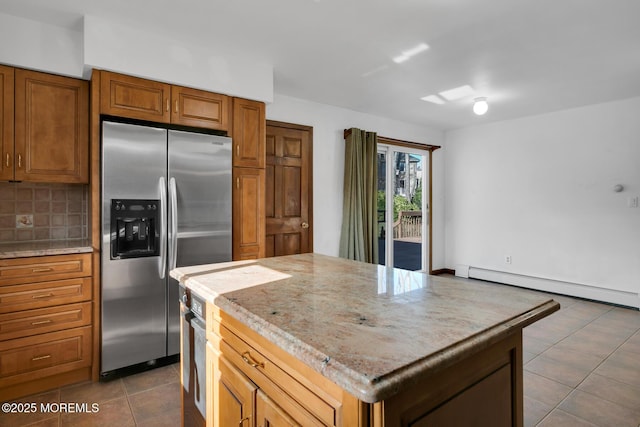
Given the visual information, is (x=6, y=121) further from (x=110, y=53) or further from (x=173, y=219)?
(x=173, y=219)

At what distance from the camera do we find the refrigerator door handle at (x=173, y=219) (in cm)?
273

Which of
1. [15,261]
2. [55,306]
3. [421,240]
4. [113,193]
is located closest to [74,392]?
[55,306]

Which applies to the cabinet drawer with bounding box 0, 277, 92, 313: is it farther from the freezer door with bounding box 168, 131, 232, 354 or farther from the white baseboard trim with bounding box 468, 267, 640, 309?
the white baseboard trim with bounding box 468, 267, 640, 309

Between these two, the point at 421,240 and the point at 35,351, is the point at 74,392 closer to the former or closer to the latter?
the point at 35,351

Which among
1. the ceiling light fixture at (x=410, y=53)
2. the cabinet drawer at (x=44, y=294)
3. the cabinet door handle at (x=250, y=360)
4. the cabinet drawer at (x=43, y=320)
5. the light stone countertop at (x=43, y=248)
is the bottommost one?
the cabinet drawer at (x=43, y=320)

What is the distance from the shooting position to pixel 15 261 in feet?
7.50

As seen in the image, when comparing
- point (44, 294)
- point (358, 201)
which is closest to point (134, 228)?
point (44, 294)

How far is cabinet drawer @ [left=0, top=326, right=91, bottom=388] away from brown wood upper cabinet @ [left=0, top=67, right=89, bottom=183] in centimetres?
111

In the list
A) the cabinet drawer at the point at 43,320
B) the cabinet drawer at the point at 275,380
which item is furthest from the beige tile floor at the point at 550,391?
the cabinet drawer at the point at 275,380

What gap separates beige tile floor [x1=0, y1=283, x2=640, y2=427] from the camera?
6.94 feet

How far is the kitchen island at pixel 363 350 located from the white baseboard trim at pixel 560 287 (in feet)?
13.6

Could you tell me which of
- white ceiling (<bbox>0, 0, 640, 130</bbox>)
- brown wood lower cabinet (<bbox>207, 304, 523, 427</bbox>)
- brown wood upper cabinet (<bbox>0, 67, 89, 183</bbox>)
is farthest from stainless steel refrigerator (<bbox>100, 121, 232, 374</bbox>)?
brown wood lower cabinet (<bbox>207, 304, 523, 427</bbox>)

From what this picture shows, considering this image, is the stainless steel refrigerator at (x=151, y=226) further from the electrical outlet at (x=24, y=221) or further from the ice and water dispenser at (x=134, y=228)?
the electrical outlet at (x=24, y=221)

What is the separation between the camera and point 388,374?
2.38 feet
